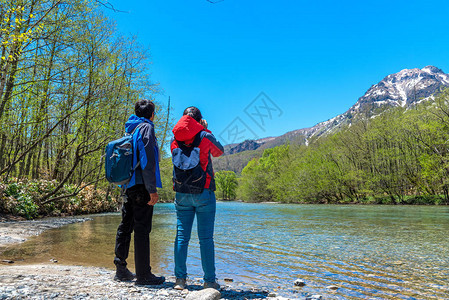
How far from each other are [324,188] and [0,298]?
50.4m

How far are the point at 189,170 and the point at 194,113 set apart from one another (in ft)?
2.52

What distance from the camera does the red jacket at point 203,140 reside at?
355 cm

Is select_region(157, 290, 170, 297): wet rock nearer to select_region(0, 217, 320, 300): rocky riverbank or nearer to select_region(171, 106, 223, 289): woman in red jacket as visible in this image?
select_region(0, 217, 320, 300): rocky riverbank

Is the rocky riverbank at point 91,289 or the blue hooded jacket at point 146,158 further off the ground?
the blue hooded jacket at point 146,158

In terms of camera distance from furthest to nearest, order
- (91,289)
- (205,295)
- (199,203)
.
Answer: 1. (199,203)
2. (91,289)
3. (205,295)

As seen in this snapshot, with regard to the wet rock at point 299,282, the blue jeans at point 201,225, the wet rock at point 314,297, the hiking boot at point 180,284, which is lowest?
the wet rock at point 299,282

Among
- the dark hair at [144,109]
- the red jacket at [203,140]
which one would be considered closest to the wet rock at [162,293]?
the red jacket at [203,140]

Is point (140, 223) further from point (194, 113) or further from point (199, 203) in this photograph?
point (194, 113)

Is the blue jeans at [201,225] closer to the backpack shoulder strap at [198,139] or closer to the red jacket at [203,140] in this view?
the red jacket at [203,140]

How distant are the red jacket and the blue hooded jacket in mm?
347

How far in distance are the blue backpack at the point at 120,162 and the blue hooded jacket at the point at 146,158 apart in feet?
0.20

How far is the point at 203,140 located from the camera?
11.8 feet

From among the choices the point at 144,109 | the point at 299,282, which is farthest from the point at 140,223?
the point at 299,282

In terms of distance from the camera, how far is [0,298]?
2.60m
